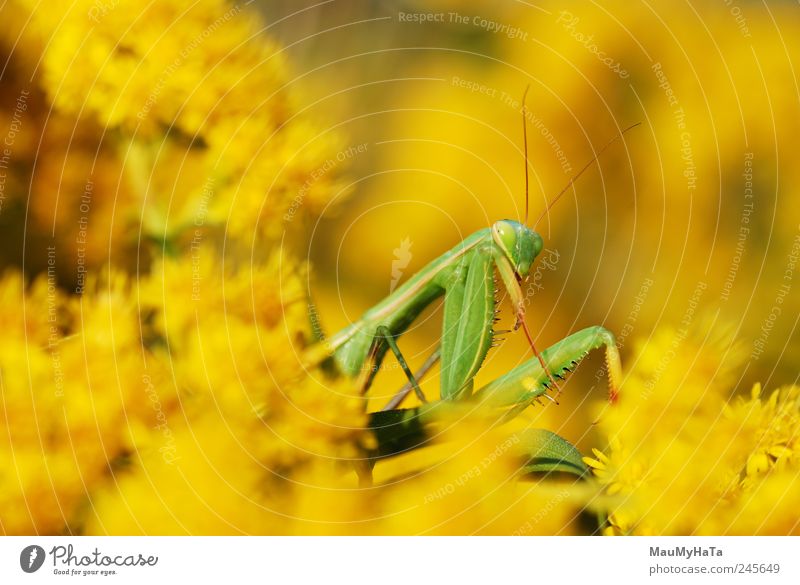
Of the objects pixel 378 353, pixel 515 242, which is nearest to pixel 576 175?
pixel 515 242

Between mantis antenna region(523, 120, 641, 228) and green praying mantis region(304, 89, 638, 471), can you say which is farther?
mantis antenna region(523, 120, 641, 228)

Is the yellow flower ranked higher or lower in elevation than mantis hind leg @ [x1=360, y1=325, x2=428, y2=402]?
lower

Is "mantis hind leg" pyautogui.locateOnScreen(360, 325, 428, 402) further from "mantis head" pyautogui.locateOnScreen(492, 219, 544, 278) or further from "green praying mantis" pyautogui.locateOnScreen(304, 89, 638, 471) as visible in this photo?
"mantis head" pyautogui.locateOnScreen(492, 219, 544, 278)

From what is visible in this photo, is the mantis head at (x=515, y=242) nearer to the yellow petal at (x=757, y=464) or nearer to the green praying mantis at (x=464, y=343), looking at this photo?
the green praying mantis at (x=464, y=343)

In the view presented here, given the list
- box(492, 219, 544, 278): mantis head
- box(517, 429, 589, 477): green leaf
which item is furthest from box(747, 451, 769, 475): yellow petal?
box(492, 219, 544, 278): mantis head

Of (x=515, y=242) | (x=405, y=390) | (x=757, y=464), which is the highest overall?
(x=515, y=242)

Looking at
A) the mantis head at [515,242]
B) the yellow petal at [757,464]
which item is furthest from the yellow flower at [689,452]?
the mantis head at [515,242]

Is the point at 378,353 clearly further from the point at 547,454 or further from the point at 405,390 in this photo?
the point at 547,454

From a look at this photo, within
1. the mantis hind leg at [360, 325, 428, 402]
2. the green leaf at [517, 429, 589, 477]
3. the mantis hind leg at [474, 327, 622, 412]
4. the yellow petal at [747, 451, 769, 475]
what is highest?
the mantis hind leg at [360, 325, 428, 402]
